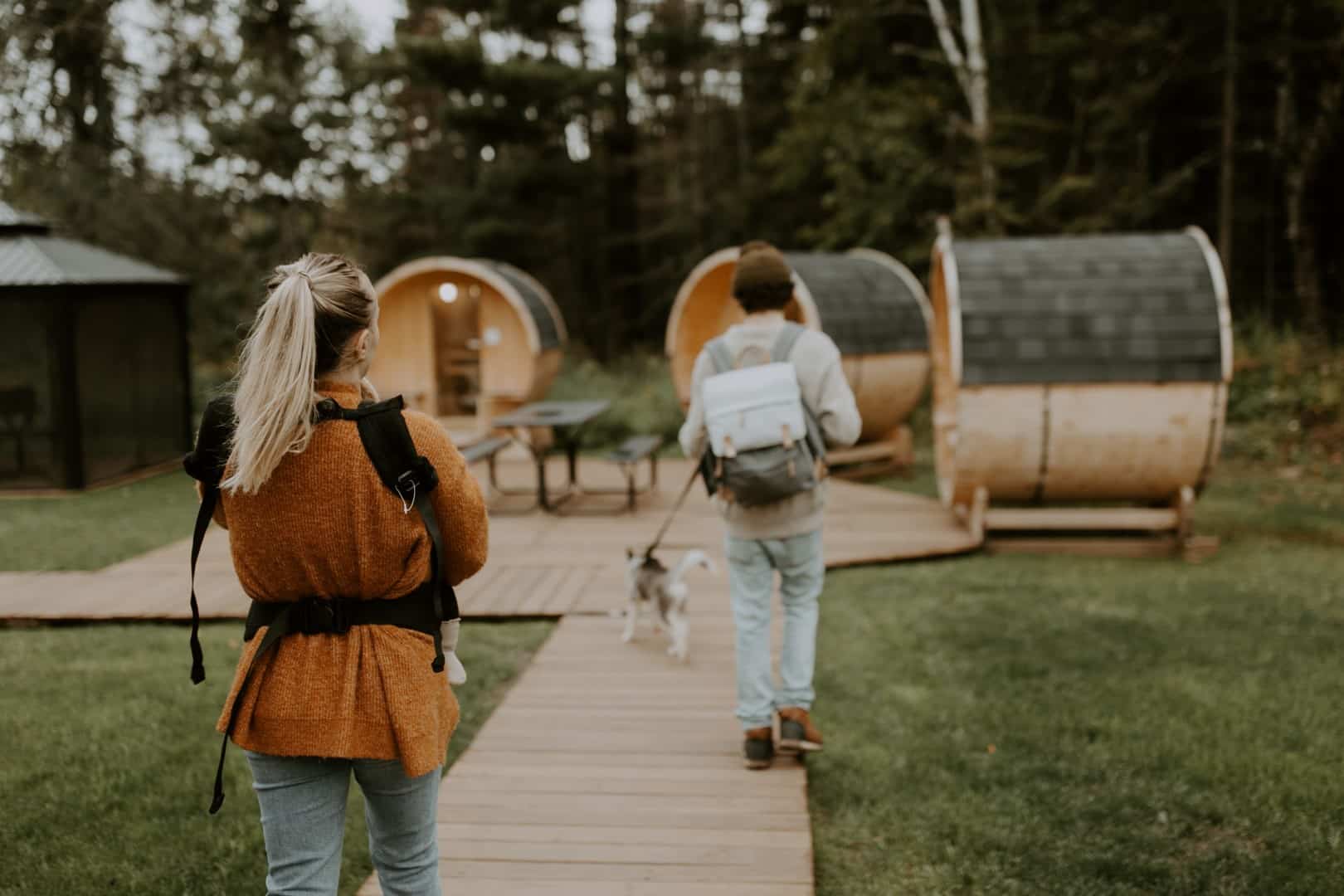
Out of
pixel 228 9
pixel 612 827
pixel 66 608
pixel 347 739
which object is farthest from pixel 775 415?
pixel 228 9

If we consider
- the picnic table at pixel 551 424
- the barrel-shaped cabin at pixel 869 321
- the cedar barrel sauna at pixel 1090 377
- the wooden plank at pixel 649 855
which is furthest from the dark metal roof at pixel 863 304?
the wooden plank at pixel 649 855

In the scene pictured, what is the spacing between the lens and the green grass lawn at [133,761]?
3.62 meters

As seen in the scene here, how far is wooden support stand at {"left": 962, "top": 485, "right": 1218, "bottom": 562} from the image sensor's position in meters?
8.11

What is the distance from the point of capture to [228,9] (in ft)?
63.5

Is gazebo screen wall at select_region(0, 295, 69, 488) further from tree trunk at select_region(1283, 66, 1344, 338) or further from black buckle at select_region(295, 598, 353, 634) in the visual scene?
tree trunk at select_region(1283, 66, 1344, 338)

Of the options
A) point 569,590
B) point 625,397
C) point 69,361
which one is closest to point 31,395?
point 69,361

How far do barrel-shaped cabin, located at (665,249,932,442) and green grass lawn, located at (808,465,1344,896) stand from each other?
12.9 feet

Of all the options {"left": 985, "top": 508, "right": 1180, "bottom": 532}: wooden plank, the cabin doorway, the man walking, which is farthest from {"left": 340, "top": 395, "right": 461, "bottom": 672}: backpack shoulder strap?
the cabin doorway

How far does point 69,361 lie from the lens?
11.3 metres

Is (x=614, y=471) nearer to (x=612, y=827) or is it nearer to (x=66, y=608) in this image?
(x=66, y=608)

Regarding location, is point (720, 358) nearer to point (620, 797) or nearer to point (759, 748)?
point (759, 748)

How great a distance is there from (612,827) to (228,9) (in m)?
19.2

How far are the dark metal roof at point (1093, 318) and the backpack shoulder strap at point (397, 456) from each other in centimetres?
625

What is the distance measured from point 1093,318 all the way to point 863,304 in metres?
3.77
